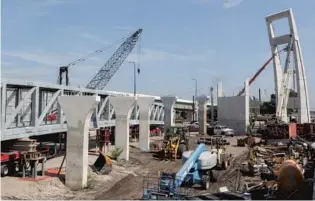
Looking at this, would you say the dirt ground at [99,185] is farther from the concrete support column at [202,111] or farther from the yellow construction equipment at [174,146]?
the concrete support column at [202,111]

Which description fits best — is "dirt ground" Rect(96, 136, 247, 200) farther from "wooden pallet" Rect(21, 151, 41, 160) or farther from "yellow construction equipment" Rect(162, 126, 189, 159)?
"wooden pallet" Rect(21, 151, 41, 160)

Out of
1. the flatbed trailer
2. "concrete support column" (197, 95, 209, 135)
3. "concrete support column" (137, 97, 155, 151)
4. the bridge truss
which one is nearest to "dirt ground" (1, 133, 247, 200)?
the flatbed trailer

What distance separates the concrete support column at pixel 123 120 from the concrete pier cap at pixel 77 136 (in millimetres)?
12284

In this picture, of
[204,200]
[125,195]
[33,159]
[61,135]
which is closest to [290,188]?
[204,200]

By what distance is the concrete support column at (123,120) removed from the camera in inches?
1459

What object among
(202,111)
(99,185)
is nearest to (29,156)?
(99,185)

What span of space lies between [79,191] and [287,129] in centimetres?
3726

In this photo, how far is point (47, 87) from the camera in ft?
99.2

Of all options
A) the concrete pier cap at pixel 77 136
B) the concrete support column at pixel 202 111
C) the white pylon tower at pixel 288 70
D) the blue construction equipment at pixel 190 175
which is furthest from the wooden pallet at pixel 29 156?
the white pylon tower at pixel 288 70

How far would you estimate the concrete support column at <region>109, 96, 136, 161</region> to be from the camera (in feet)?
122

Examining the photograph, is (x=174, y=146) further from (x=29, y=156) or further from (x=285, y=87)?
(x=285, y=87)

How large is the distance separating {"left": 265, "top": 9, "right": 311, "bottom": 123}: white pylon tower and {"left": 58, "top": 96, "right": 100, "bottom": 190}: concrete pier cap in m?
63.5

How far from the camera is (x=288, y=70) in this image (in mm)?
83500

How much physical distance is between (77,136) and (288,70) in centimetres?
6800
